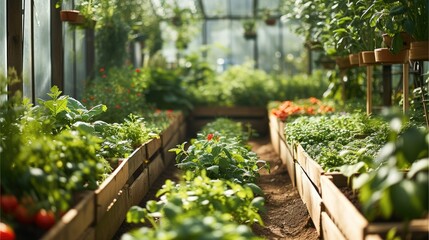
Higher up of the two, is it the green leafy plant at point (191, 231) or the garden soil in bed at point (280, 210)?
the green leafy plant at point (191, 231)

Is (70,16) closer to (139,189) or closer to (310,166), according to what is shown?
(139,189)

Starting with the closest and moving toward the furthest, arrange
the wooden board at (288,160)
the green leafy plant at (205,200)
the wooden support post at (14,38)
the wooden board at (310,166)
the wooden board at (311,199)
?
the green leafy plant at (205,200) → the wooden board at (311,199) → the wooden board at (310,166) → the wooden support post at (14,38) → the wooden board at (288,160)

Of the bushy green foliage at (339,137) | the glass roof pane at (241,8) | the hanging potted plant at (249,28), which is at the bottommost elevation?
the bushy green foliage at (339,137)

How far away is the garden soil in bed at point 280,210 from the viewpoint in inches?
195

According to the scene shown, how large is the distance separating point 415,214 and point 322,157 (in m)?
2.32

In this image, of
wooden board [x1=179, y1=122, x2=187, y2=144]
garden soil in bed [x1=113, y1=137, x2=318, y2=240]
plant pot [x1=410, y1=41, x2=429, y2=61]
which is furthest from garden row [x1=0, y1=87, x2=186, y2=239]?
wooden board [x1=179, y1=122, x2=187, y2=144]

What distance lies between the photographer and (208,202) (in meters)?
3.77

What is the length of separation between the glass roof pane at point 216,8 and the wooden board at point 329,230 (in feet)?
38.6

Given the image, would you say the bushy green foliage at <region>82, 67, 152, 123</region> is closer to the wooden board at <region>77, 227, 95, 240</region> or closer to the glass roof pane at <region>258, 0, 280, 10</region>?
the wooden board at <region>77, 227, 95, 240</region>

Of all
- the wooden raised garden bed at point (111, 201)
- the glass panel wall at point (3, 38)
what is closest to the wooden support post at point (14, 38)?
the glass panel wall at point (3, 38)

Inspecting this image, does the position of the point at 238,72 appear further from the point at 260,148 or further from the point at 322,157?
the point at 322,157

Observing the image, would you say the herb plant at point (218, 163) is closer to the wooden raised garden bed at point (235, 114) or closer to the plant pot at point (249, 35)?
the wooden raised garden bed at point (235, 114)

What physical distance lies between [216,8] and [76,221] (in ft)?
42.0

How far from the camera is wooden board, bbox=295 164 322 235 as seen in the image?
462cm
